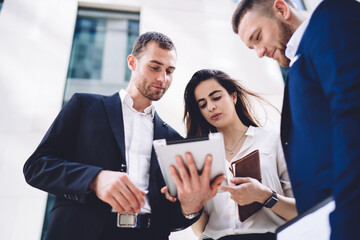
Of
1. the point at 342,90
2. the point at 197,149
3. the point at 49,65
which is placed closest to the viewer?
the point at 342,90

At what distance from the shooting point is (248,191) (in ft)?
4.13

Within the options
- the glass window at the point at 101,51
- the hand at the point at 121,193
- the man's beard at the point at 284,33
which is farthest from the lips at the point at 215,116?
the glass window at the point at 101,51

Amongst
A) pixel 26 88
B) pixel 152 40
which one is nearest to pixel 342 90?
pixel 152 40

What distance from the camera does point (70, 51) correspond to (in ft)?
11.0

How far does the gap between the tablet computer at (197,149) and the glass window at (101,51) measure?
256 cm

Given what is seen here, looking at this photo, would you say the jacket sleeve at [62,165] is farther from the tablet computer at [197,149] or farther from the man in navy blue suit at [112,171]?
the tablet computer at [197,149]

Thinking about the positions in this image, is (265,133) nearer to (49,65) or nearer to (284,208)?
(284,208)

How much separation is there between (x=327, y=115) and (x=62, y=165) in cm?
114

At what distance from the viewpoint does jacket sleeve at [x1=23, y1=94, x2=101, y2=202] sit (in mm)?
1119

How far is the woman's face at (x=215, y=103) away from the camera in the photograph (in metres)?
1.92

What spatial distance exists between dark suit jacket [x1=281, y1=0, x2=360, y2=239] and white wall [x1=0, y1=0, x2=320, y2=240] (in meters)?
1.92

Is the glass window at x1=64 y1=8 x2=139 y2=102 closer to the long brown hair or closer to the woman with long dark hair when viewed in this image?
the long brown hair

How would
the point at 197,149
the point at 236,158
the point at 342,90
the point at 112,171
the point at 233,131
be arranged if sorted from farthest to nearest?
the point at 233,131
the point at 236,158
the point at 112,171
the point at 197,149
the point at 342,90

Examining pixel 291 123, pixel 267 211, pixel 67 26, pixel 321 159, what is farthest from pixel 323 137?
pixel 67 26
